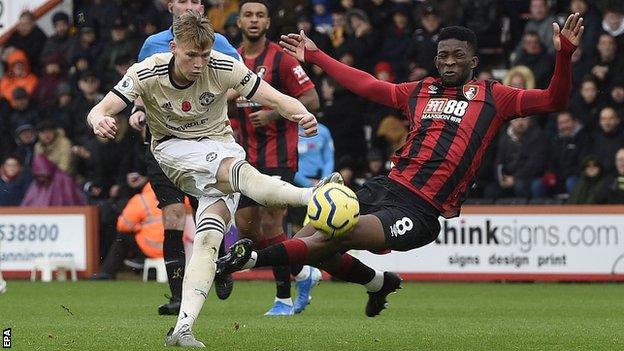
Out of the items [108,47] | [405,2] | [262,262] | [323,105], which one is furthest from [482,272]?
[262,262]

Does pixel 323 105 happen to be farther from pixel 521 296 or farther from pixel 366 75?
pixel 366 75

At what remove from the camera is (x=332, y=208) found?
8.43 metres

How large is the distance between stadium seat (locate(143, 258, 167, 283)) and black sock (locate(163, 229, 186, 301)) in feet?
23.0

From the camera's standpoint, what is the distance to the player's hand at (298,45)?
9938mm

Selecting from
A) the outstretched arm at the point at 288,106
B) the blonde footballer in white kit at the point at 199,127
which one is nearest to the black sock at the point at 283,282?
the blonde footballer in white kit at the point at 199,127

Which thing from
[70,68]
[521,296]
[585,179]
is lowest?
[521,296]

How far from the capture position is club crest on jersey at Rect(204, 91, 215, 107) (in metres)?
9.22

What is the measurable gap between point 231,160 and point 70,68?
14087mm

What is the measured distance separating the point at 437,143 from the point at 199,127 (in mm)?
1554

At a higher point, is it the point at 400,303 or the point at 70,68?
the point at 70,68

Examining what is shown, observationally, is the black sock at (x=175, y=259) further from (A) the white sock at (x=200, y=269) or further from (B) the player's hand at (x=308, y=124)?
(B) the player's hand at (x=308, y=124)

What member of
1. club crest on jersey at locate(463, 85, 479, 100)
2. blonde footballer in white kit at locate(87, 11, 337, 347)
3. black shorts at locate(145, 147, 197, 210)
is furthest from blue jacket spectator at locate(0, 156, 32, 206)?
club crest on jersey at locate(463, 85, 479, 100)

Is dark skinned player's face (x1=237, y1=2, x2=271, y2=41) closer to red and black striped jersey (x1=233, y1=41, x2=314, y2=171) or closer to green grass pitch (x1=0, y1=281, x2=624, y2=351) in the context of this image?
red and black striped jersey (x1=233, y1=41, x2=314, y2=171)

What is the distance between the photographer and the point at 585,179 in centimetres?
1770
